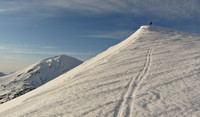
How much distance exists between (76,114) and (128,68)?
661cm

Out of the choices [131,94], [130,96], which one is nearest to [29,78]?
[131,94]

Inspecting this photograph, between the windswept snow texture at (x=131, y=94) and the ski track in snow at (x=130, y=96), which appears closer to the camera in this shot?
the ski track in snow at (x=130, y=96)

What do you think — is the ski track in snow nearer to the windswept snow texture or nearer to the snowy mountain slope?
the windswept snow texture

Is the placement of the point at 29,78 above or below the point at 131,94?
below

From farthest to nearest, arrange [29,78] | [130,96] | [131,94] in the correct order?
1. [29,78]
2. [131,94]
3. [130,96]

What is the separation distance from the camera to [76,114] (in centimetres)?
723

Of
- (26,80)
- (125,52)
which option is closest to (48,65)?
(26,80)

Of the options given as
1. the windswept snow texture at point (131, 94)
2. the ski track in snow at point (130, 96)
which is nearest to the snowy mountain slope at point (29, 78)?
the windswept snow texture at point (131, 94)

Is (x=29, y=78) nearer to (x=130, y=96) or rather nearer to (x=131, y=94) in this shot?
(x=131, y=94)

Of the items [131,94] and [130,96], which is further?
[131,94]

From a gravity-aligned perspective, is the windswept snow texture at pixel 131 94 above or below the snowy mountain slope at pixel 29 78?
above

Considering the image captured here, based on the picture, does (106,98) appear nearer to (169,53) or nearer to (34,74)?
(169,53)

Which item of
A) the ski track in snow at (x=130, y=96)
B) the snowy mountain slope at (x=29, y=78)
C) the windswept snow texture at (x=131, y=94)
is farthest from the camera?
the snowy mountain slope at (x=29, y=78)

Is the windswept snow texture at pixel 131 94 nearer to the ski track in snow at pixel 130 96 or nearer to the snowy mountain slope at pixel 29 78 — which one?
the ski track in snow at pixel 130 96
